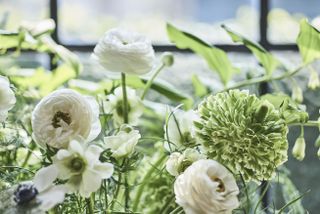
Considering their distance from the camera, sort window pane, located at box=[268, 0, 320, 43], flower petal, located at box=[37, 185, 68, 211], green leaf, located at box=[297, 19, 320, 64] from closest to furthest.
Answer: flower petal, located at box=[37, 185, 68, 211], green leaf, located at box=[297, 19, 320, 64], window pane, located at box=[268, 0, 320, 43]

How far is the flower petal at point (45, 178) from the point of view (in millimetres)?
660

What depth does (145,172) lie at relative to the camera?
973 mm

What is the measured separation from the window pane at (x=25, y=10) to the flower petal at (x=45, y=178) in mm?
714

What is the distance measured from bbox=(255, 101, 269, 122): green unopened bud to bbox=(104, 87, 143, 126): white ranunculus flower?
0.21 meters

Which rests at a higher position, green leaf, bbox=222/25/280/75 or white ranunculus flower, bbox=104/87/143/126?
green leaf, bbox=222/25/280/75

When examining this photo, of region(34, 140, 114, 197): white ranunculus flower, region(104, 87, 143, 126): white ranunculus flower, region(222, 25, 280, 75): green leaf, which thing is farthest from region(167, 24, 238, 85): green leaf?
region(34, 140, 114, 197): white ranunculus flower

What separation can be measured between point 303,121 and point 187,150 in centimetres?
16

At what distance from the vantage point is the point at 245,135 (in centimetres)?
70

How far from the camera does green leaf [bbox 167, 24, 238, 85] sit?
39.2 inches

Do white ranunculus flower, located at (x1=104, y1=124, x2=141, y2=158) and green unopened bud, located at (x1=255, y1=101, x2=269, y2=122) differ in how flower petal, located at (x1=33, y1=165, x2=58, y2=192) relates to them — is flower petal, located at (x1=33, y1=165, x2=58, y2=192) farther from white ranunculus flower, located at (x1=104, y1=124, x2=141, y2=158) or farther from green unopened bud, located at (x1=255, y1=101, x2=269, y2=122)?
green unopened bud, located at (x1=255, y1=101, x2=269, y2=122)

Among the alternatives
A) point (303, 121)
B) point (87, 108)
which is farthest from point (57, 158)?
point (303, 121)

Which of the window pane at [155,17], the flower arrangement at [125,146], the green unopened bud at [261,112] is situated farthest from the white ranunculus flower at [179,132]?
the window pane at [155,17]

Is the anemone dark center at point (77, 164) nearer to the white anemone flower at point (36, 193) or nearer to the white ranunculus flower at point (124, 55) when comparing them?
the white anemone flower at point (36, 193)

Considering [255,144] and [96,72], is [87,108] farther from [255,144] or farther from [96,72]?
[96,72]
